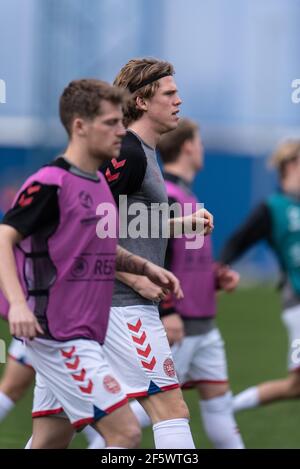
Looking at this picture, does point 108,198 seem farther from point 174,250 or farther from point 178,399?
point 174,250

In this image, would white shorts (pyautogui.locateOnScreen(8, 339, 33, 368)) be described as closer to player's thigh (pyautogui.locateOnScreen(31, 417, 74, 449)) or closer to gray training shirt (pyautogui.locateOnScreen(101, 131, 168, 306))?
player's thigh (pyautogui.locateOnScreen(31, 417, 74, 449))

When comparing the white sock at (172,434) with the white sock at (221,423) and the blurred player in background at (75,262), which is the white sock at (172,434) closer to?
the blurred player in background at (75,262)

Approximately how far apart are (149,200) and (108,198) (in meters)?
0.53

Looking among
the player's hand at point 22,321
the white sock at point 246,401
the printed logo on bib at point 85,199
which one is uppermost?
the printed logo on bib at point 85,199

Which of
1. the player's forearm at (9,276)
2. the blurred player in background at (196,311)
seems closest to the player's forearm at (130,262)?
the player's forearm at (9,276)

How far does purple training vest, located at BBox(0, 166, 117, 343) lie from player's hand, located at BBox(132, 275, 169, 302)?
0.53 m

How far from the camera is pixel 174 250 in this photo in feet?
24.2

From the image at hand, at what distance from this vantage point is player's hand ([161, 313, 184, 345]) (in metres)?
7.03

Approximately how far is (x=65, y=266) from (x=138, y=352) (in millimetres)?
756

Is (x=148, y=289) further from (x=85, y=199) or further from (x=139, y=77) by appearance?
(x=139, y=77)

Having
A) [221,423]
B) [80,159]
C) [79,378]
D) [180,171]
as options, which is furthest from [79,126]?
[221,423]

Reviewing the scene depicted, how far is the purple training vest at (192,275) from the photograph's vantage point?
7398 millimetres

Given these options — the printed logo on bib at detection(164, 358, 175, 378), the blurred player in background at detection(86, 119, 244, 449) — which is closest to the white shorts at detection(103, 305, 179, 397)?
the printed logo on bib at detection(164, 358, 175, 378)

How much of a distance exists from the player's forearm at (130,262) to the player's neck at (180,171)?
2329 mm
